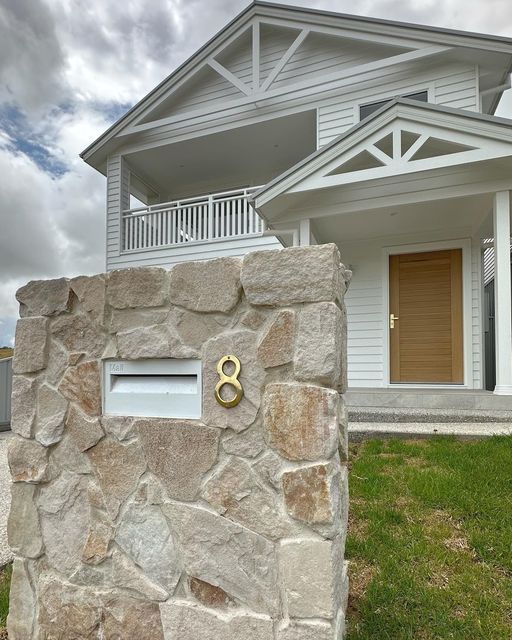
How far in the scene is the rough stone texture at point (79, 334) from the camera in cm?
169

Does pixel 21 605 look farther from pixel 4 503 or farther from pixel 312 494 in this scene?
pixel 4 503

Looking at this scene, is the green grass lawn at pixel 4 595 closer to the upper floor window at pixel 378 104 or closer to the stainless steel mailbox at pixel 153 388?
the stainless steel mailbox at pixel 153 388

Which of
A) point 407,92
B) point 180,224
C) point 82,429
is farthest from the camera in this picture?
point 180,224

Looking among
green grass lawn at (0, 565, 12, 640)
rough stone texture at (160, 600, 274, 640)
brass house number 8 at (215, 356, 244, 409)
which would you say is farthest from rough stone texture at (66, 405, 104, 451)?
green grass lawn at (0, 565, 12, 640)

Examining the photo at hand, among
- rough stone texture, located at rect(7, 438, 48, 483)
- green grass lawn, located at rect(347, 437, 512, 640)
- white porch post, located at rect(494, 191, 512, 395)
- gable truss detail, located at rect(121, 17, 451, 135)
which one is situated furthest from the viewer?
gable truss detail, located at rect(121, 17, 451, 135)

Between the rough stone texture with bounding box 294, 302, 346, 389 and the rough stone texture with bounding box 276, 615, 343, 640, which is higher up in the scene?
the rough stone texture with bounding box 294, 302, 346, 389

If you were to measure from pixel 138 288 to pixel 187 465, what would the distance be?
68 cm

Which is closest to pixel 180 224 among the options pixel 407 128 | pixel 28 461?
pixel 407 128

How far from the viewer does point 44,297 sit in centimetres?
176

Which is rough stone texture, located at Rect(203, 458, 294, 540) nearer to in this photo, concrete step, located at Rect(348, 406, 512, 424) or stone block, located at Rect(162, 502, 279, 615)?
stone block, located at Rect(162, 502, 279, 615)

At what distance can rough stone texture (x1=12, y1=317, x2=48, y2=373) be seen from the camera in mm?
1751

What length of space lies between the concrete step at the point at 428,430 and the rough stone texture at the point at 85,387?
2.80 metres

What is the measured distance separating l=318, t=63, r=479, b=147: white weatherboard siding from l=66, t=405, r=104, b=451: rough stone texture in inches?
264

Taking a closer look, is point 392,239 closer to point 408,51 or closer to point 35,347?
point 408,51
